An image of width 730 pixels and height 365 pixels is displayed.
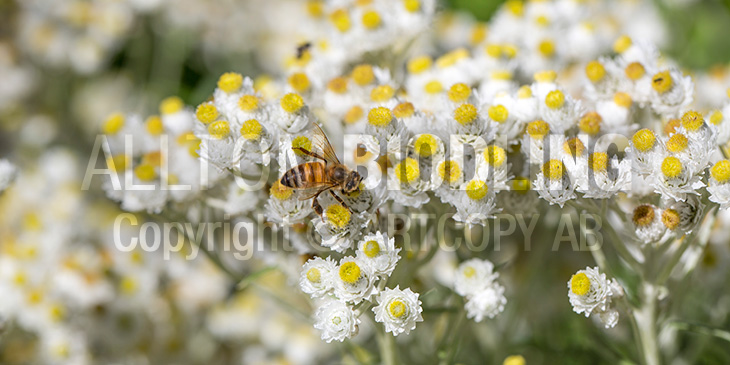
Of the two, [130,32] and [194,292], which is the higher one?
[130,32]

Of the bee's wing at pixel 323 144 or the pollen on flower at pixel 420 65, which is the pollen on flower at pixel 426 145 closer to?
the bee's wing at pixel 323 144

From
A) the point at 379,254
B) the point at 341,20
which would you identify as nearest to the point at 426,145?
the point at 379,254

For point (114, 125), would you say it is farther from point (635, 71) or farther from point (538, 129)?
point (635, 71)

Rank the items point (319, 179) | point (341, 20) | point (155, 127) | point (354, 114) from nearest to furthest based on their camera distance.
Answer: point (319, 179), point (354, 114), point (155, 127), point (341, 20)

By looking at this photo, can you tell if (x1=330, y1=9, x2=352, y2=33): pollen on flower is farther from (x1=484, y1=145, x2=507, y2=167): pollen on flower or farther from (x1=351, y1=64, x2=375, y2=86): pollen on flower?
(x1=484, y1=145, x2=507, y2=167): pollen on flower

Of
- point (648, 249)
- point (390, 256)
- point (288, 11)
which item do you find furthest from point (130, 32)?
point (648, 249)

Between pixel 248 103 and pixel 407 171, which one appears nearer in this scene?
pixel 407 171

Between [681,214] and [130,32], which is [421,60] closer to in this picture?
[681,214]
